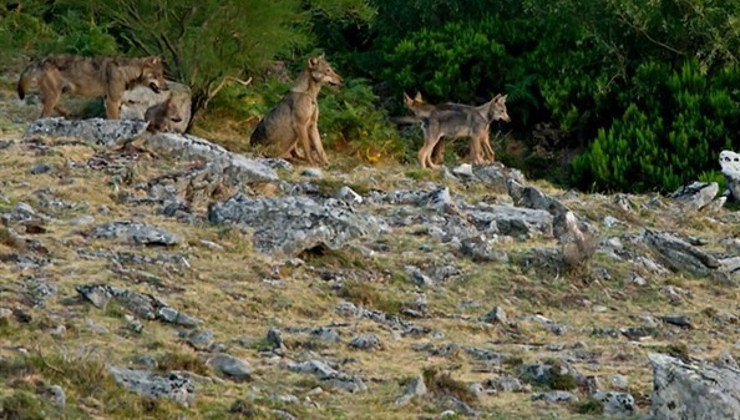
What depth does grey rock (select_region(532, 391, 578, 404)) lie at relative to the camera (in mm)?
10539

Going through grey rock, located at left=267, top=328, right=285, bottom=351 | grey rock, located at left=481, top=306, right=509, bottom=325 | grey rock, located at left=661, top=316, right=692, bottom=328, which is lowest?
grey rock, located at left=661, top=316, right=692, bottom=328

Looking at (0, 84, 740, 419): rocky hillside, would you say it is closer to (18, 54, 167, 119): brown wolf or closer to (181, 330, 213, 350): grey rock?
(181, 330, 213, 350): grey rock

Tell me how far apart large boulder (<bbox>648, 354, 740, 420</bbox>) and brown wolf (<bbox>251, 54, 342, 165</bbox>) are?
436 inches

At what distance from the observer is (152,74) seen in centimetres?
2056

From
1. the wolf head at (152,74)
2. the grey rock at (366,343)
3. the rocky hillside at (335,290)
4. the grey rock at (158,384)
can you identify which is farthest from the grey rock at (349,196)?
the grey rock at (158,384)

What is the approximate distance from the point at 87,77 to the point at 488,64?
9.36m

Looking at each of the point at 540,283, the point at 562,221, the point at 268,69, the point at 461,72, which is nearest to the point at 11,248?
the point at 540,283

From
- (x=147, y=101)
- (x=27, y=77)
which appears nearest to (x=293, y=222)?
(x=147, y=101)

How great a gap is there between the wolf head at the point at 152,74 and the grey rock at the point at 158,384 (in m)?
11.0

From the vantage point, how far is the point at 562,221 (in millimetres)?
16469

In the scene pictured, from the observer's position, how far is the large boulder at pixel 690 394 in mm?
9641

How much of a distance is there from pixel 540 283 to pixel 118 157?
502 centimetres

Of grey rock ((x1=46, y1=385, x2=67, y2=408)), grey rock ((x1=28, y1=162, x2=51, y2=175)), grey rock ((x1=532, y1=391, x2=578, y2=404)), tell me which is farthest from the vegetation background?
grey rock ((x1=46, y1=385, x2=67, y2=408))

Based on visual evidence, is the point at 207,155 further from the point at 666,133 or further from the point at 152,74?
the point at 666,133
